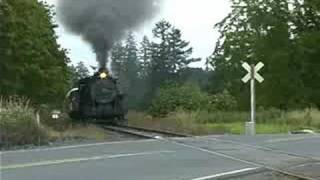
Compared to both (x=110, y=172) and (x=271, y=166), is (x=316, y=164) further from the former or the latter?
(x=110, y=172)

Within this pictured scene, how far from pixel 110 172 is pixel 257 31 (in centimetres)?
6483

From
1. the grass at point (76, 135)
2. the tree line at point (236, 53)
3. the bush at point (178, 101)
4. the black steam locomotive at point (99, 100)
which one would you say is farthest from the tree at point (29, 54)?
the grass at point (76, 135)

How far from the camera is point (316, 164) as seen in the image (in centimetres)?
1794

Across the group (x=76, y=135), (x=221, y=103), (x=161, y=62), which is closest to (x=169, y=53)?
(x=161, y=62)

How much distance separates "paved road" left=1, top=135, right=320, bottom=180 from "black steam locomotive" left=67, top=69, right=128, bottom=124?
760 inches

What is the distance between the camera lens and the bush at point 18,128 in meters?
23.7

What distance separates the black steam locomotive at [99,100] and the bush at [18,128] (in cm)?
1813

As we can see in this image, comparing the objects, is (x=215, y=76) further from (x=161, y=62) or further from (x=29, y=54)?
(x=29, y=54)

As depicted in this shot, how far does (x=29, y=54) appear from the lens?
51.6m

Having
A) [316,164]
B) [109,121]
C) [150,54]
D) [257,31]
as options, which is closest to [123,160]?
[316,164]

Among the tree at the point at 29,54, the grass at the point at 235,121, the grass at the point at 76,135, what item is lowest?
the grass at the point at 76,135

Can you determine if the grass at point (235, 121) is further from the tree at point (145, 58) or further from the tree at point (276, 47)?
the tree at point (145, 58)

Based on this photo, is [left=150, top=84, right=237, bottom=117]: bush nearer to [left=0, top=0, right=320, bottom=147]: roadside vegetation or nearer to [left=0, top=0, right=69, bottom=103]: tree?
[left=0, top=0, right=320, bottom=147]: roadside vegetation

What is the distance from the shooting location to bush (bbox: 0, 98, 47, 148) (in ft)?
77.7
